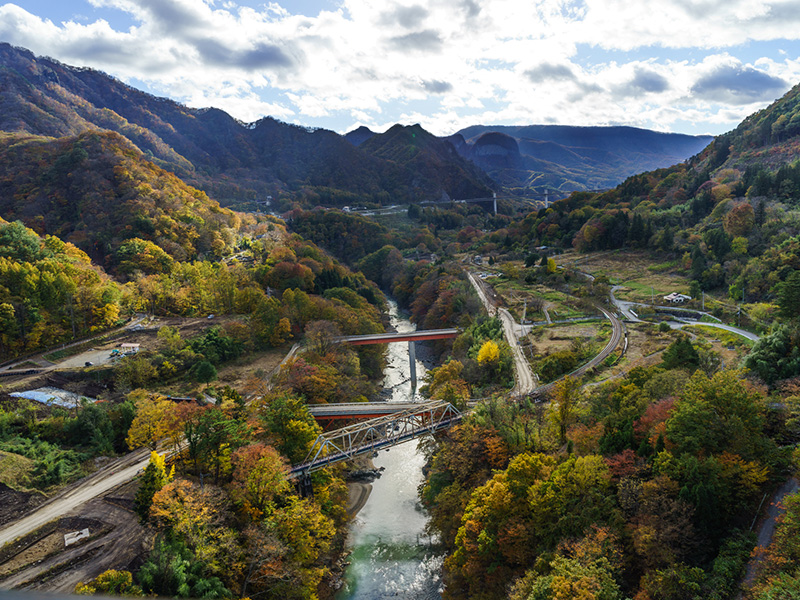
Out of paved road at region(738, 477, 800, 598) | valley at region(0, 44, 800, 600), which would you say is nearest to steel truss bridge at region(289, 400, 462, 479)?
valley at region(0, 44, 800, 600)

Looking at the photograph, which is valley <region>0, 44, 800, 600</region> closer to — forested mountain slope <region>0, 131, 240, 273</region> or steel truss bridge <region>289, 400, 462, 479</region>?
forested mountain slope <region>0, 131, 240, 273</region>

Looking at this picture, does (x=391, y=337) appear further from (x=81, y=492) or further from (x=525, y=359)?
(x=81, y=492)

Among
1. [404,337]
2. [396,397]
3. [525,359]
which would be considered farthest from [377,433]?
[404,337]

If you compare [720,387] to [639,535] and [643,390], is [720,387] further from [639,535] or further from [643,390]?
[639,535]

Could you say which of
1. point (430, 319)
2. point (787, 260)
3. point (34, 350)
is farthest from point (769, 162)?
point (34, 350)

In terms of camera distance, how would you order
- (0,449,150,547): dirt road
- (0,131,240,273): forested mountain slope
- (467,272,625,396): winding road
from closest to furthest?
(0,449,150,547): dirt road
(467,272,625,396): winding road
(0,131,240,273): forested mountain slope

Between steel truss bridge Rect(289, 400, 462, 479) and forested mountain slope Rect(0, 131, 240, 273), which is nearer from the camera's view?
steel truss bridge Rect(289, 400, 462, 479)
